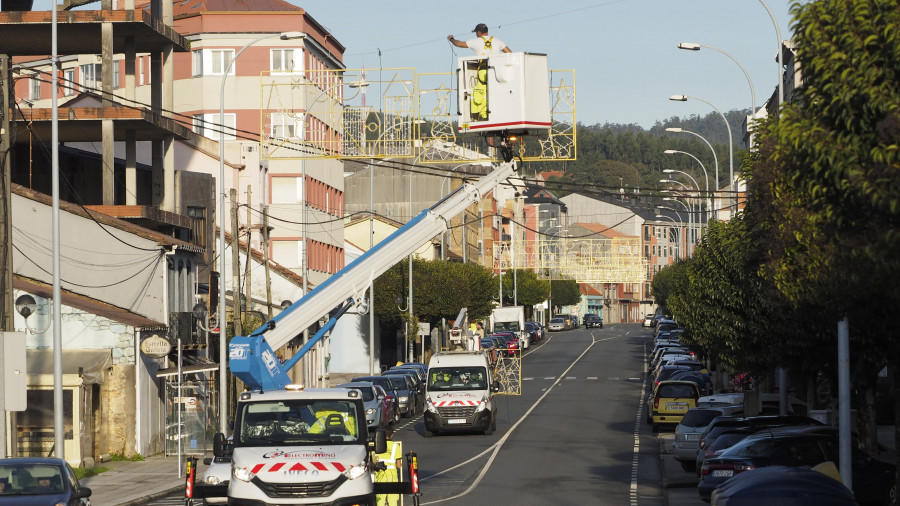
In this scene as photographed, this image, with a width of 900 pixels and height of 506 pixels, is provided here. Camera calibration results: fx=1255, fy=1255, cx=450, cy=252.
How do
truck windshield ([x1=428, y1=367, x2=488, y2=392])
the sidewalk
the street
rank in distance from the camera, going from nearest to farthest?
the street
the sidewalk
truck windshield ([x1=428, y1=367, x2=488, y2=392])

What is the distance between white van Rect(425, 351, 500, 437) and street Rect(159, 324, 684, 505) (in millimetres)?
515

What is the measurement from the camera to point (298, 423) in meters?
16.6

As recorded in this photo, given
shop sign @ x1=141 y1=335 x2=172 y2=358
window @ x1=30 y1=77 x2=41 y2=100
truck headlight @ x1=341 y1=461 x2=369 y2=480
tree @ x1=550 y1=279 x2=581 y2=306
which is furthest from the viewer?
tree @ x1=550 y1=279 x2=581 y2=306

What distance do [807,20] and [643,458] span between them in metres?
21.0

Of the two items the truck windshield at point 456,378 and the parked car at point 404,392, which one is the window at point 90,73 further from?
the truck windshield at point 456,378

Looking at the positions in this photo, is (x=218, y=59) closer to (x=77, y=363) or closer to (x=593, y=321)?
(x=77, y=363)

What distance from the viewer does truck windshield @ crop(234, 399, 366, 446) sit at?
1648cm

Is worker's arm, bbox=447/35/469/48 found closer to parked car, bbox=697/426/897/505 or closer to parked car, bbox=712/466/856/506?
parked car, bbox=697/426/897/505

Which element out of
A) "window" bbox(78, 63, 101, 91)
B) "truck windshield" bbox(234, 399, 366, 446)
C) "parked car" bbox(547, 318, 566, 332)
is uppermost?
"window" bbox(78, 63, 101, 91)

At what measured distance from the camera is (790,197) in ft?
60.3

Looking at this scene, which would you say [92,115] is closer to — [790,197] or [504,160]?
[504,160]

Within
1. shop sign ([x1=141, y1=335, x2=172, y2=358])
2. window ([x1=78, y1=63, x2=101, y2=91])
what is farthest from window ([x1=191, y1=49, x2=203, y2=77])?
shop sign ([x1=141, y1=335, x2=172, y2=358])

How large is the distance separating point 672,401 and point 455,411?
6543 millimetres

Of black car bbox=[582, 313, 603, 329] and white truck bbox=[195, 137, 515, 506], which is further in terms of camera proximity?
black car bbox=[582, 313, 603, 329]
